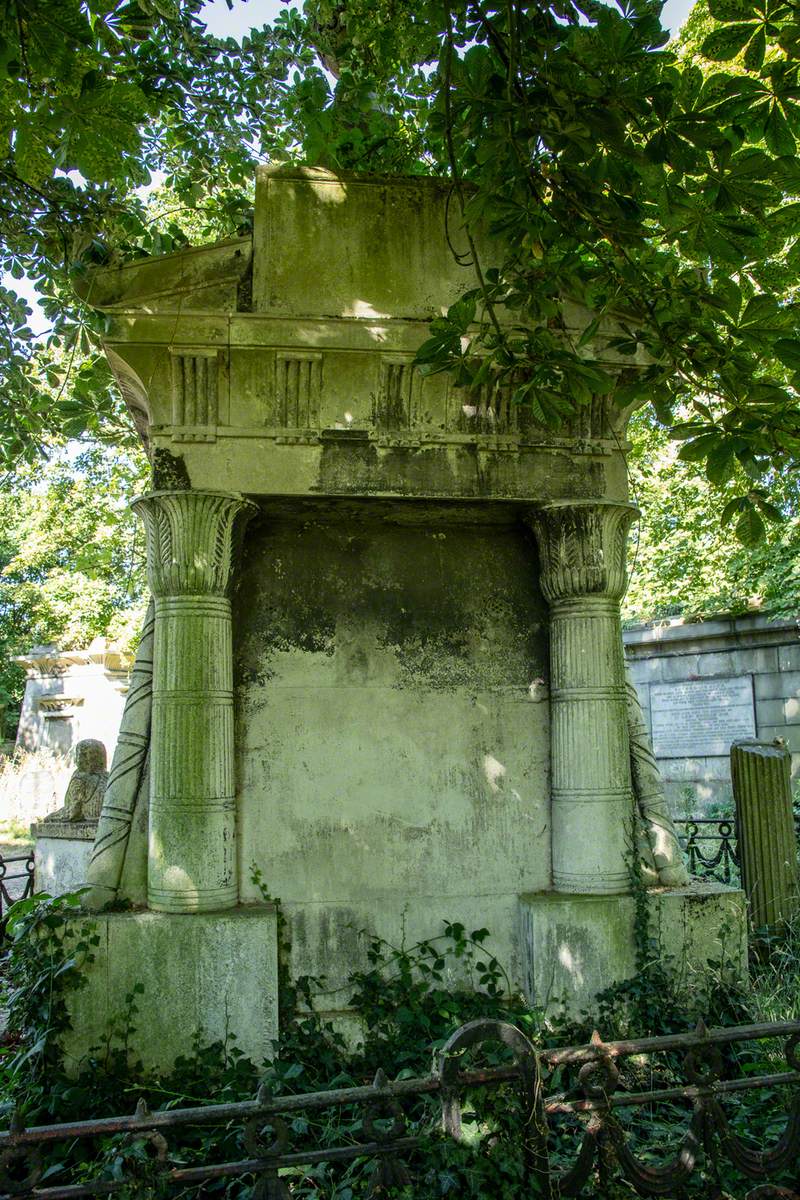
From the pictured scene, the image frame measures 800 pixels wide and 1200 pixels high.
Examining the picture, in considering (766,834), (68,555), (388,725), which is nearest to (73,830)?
(388,725)

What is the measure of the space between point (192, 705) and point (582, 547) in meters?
2.09

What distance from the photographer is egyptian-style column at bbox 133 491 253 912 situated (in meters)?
4.05

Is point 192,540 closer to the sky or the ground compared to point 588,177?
closer to the ground

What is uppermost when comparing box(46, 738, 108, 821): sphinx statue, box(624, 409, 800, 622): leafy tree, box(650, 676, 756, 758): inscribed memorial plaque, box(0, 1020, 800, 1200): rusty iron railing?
box(624, 409, 800, 622): leafy tree

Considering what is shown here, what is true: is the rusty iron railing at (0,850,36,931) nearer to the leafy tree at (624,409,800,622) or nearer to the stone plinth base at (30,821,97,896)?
the stone plinth base at (30,821,97,896)

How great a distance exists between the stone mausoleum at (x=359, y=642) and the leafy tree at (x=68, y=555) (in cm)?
280

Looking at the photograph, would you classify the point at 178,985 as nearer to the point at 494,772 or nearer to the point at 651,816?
the point at 494,772

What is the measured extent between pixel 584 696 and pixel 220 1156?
8.32 feet

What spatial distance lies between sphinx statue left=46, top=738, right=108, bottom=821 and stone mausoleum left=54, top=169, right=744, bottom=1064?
214 centimetres

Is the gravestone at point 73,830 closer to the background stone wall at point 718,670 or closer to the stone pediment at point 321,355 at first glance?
the stone pediment at point 321,355

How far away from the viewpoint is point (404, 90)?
20.5ft

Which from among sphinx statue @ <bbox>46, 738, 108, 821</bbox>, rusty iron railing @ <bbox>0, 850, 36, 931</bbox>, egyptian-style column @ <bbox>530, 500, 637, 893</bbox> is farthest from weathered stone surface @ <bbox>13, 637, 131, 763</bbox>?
egyptian-style column @ <bbox>530, 500, 637, 893</bbox>

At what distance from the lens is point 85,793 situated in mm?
6328

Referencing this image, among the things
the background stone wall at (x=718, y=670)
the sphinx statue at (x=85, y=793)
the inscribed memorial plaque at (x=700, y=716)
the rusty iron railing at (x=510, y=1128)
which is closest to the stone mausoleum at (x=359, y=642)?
the rusty iron railing at (x=510, y=1128)
